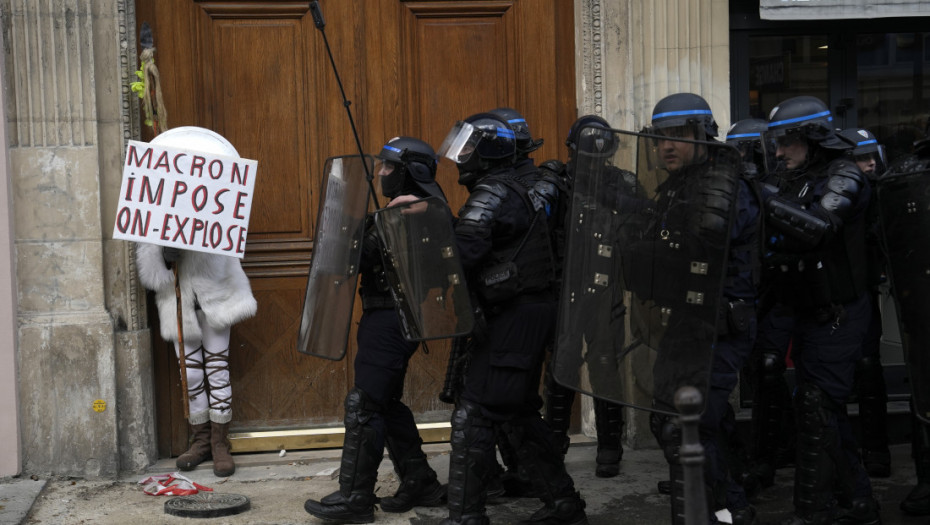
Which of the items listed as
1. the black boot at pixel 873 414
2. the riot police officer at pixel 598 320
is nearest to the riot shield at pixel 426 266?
the riot police officer at pixel 598 320

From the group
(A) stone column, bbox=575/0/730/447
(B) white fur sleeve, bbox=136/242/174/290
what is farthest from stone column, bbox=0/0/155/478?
(A) stone column, bbox=575/0/730/447

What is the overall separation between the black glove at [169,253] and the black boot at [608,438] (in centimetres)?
262

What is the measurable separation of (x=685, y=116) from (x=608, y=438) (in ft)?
8.06

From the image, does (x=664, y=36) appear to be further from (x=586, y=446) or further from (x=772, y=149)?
(x=586, y=446)

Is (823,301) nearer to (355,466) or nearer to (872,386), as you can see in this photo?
(872,386)

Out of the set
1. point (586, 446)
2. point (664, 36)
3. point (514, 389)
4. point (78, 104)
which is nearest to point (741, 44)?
point (664, 36)

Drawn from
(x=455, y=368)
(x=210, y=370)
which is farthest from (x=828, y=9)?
(x=210, y=370)

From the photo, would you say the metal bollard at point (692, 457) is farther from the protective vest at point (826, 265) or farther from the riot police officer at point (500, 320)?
the protective vest at point (826, 265)

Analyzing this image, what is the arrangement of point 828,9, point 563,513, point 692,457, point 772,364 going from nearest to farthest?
point 692,457 → point 563,513 → point 772,364 → point 828,9

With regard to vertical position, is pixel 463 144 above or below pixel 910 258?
above

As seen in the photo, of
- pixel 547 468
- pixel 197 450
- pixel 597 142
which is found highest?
pixel 597 142

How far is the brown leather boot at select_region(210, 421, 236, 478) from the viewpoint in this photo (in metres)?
6.62

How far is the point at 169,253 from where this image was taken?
6.55m

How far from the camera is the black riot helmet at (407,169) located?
5.58 meters
